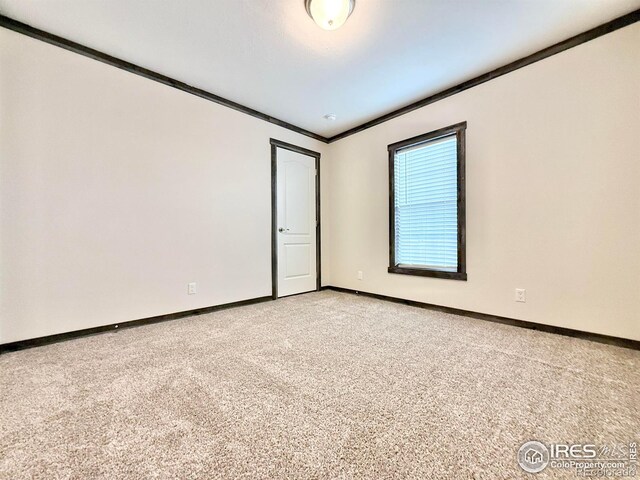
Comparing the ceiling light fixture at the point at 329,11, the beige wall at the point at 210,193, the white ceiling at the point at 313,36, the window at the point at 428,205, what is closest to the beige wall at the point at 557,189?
the beige wall at the point at 210,193

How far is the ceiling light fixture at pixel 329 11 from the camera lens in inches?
71.9

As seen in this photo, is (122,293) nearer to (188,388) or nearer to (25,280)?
(25,280)

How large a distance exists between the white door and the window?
1.29m

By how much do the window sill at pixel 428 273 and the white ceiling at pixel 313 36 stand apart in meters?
2.09

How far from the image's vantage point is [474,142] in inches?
110

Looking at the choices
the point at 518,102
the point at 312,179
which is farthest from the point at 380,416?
the point at 312,179

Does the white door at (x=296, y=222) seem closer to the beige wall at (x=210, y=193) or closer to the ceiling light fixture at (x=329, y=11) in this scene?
the beige wall at (x=210, y=193)

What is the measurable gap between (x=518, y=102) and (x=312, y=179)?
2681 millimetres

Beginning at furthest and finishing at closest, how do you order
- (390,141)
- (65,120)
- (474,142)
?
(390,141)
(474,142)
(65,120)

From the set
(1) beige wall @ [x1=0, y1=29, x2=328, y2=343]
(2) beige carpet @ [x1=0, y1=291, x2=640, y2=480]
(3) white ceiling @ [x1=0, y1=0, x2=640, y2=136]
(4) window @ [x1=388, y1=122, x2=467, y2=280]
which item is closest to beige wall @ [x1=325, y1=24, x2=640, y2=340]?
(4) window @ [x1=388, y1=122, x2=467, y2=280]

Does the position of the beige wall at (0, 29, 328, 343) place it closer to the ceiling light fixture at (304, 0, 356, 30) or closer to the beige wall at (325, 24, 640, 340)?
the ceiling light fixture at (304, 0, 356, 30)

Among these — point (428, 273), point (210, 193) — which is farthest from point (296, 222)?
point (428, 273)

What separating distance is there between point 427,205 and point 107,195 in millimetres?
3363

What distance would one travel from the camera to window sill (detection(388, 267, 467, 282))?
9.50 ft
